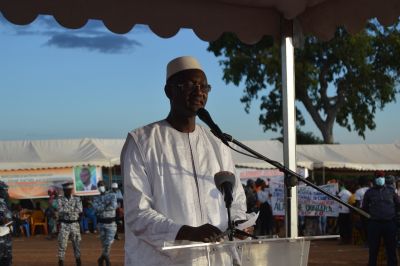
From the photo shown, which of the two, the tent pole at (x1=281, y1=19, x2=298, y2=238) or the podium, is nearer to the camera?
the podium

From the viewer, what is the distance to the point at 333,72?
44.0 meters

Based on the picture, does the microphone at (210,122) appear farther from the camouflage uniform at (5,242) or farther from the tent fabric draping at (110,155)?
the tent fabric draping at (110,155)

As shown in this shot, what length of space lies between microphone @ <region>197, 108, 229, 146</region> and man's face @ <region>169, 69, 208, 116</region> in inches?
5.1

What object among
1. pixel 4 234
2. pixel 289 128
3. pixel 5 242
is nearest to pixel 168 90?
pixel 289 128

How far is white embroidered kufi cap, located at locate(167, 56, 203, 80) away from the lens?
12.6 feet

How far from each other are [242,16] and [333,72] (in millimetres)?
39539

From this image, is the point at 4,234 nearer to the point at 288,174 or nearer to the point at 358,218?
the point at 288,174

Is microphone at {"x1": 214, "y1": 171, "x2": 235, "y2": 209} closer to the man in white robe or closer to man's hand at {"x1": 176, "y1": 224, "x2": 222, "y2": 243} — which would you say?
man's hand at {"x1": 176, "y1": 224, "x2": 222, "y2": 243}

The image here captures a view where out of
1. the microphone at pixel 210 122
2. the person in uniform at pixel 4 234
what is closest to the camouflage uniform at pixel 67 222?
the person in uniform at pixel 4 234

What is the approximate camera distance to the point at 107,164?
2762 cm

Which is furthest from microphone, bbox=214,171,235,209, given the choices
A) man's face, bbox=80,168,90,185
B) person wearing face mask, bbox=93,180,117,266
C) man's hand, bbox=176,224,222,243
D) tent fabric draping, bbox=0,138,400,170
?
Answer: man's face, bbox=80,168,90,185

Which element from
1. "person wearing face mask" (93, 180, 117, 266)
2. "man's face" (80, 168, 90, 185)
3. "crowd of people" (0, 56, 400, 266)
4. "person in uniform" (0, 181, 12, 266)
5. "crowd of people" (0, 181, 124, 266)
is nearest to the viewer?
"crowd of people" (0, 56, 400, 266)

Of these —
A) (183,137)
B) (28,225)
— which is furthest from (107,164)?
(183,137)

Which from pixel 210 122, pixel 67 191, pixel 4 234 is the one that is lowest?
pixel 4 234
